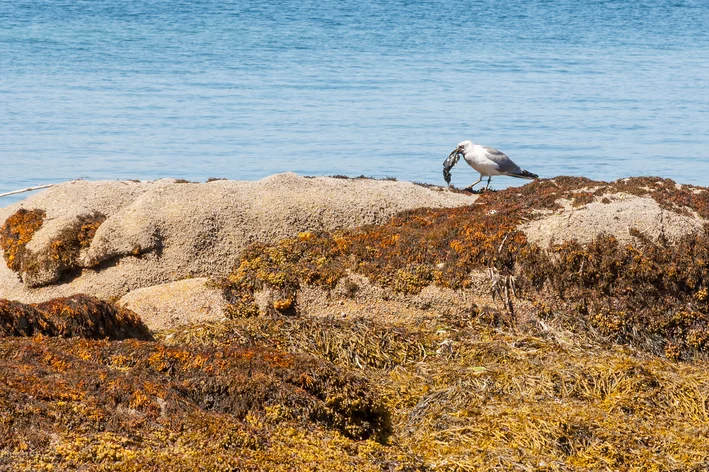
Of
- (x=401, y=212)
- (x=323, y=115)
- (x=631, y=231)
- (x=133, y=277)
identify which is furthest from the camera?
(x=323, y=115)

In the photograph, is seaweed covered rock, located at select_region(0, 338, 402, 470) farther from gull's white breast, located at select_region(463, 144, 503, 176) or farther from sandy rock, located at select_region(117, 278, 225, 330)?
gull's white breast, located at select_region(463, 144, 503, 176)

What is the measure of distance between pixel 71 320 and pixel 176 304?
1196 mm

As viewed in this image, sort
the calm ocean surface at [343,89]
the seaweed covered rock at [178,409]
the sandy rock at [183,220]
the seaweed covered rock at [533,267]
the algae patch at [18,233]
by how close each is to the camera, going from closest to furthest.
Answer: the seaweed covered rock at [178,409], the seaweed covered rock at [533,267], the sandy rock at [183,220], the algae patch at [18,233], the calm ocean surface at [343,89]

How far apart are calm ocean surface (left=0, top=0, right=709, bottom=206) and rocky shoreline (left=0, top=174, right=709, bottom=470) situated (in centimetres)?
640

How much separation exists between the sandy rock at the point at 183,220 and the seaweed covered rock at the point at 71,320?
4.10ft

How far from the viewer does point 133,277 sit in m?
6.88

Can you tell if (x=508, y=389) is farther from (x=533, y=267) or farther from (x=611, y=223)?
(x=611, y=223)

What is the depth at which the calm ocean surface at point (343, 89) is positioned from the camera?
15234 mm

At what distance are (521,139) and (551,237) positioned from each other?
1078 centimetres

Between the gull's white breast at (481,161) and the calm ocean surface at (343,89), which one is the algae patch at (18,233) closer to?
the gull's white breast at (481,161)

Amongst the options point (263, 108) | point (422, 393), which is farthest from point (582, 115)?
point (422, 393)

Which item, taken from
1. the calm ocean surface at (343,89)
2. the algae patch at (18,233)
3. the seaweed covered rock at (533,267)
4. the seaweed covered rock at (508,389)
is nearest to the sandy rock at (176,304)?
the seaweed covered rock at (533,267)

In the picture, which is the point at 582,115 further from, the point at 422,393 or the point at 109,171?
the point at 422,393

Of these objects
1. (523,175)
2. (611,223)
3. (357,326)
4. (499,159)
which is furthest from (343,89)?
(357,326)
